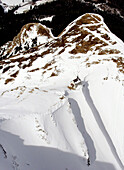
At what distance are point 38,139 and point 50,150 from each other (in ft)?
2.63

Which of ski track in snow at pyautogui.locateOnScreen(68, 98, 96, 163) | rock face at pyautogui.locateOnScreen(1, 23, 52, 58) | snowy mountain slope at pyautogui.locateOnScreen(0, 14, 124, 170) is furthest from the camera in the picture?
rock face at pyautogui.locateOnScreen(1, 23, 52, 58)

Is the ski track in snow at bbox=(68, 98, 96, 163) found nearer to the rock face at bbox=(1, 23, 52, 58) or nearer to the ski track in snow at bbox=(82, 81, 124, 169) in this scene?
the ski track in snow at bbox=(82, 81, 124, 169)

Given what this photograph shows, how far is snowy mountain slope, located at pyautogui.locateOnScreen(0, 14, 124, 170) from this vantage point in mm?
5531

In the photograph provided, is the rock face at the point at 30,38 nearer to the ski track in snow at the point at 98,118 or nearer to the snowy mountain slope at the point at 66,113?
the snowy mountain slope at the point at 66,113

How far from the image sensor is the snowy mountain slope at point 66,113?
18.1ft

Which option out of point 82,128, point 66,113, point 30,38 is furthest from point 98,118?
point 30,38

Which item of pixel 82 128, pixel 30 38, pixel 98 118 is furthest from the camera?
pixel 30 38

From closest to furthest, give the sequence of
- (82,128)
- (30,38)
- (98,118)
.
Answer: (82,128) → (98,118) → (30,38)

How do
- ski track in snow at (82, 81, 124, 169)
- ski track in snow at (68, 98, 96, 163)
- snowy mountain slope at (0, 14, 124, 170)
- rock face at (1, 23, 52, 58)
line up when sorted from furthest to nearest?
rock face at (1, 23, 52, 58)
ski track in snow at (82, 81, 124, 169)
ski track in snow at (68, 98, 96, 163)
snowy mountain slope at (0, 14, 124, 170)

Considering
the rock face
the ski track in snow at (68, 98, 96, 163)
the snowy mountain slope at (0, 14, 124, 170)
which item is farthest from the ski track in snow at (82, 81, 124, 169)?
the rock face

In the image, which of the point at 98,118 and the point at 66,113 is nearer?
the point at 66,113

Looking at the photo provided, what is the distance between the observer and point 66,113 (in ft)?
26.7

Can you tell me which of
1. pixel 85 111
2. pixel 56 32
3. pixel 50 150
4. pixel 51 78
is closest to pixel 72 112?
pixel 85 111

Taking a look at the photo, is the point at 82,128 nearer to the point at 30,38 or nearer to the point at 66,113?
the point at 66,113
